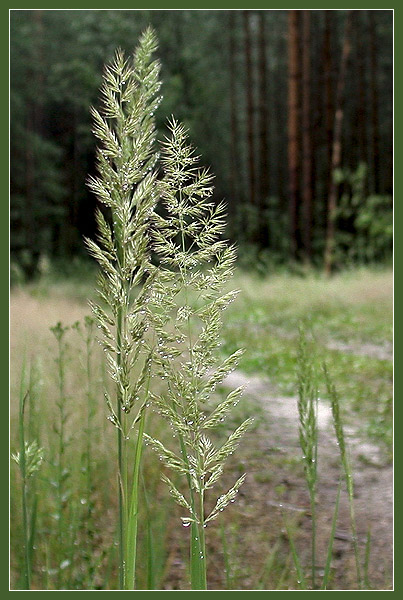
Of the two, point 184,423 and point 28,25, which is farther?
point 28,25

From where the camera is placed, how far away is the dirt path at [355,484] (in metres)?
1.79

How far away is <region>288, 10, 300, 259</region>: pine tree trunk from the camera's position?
6191 mm

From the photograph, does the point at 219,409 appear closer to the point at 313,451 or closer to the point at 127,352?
the point at 127,352

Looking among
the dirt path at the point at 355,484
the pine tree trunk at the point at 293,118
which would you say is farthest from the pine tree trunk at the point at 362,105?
the dirt path at the point at 355,484

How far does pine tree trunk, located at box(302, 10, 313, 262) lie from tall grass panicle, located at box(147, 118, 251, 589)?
17.3ft

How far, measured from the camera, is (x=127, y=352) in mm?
850

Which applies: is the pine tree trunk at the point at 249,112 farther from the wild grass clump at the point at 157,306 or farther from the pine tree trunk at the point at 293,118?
the wild grass clump at the point at 157,306

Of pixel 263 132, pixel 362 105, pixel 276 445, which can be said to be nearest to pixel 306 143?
pixel 263 132

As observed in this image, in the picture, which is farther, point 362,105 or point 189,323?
point 362,105

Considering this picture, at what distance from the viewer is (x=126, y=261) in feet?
2.79

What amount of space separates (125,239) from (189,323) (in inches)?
6.4

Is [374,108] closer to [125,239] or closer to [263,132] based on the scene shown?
[263,132]

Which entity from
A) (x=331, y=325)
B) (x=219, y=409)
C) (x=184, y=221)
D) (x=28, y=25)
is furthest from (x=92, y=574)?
(x=28, y=25)

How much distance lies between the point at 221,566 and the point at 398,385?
0.83 m
